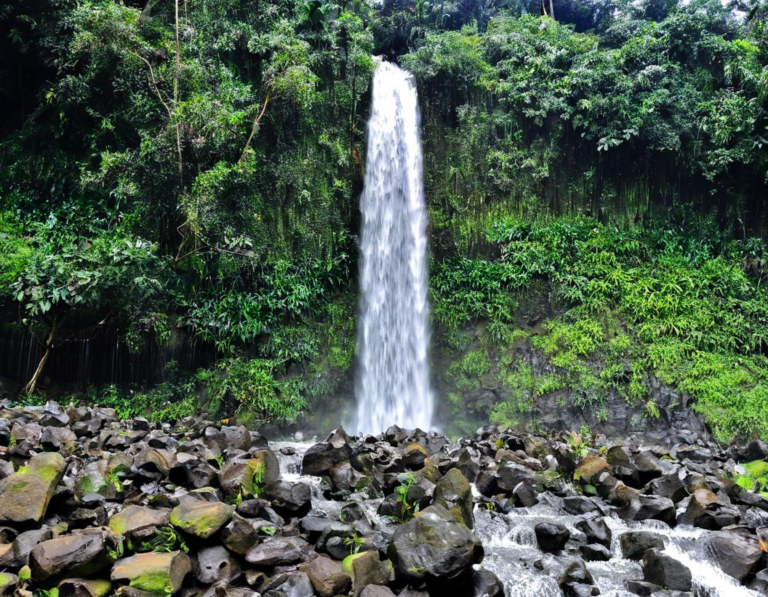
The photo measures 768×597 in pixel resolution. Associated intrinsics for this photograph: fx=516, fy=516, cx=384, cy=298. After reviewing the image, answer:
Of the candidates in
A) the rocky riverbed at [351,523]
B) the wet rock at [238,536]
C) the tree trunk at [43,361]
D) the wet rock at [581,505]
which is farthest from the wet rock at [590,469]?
the tree trunk at [43,361]

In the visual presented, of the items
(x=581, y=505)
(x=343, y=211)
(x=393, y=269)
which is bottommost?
(x=581, y=505)

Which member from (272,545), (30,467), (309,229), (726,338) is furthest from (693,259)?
(30,467)

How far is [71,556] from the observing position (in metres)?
2.97

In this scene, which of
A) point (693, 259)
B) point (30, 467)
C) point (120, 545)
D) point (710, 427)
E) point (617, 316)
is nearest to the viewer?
point (120, 545)

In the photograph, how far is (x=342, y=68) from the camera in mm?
14180

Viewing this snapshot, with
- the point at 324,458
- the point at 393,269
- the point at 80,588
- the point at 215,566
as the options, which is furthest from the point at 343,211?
the point at 80,588

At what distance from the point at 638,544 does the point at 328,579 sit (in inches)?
105

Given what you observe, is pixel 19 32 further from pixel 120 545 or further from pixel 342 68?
pixel 120 545

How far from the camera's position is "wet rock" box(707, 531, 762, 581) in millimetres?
3908

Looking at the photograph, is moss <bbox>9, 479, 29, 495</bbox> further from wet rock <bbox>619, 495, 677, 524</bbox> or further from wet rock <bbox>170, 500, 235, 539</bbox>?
wet rock <bbox>619, 495, 677, 524</bbox>

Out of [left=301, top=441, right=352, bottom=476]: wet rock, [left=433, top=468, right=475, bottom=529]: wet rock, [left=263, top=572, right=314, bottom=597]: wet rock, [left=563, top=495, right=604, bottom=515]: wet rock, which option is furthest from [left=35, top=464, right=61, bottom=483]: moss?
[left=563, top=495, right=604, bottom=515]: wet rock

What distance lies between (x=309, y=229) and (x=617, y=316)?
8006 mm

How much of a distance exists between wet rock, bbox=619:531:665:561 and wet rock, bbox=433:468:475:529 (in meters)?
1.27

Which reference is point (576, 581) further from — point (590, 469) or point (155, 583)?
point (155, 583)
